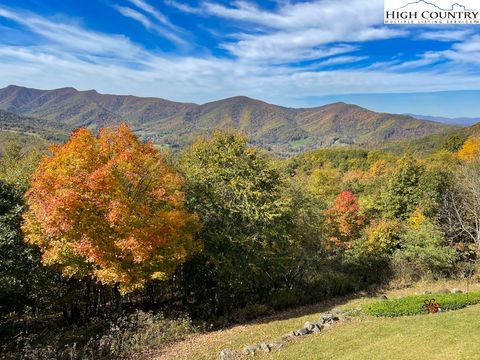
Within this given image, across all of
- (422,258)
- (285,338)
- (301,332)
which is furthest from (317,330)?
(422,258)

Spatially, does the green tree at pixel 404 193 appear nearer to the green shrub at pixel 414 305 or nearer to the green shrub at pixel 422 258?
the green shrub at pixel 422 258

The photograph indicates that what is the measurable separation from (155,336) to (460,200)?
123 ft

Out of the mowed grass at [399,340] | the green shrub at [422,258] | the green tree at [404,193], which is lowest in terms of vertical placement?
the green shrub at [422,258]

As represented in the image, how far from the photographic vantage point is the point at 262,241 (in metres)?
26.2

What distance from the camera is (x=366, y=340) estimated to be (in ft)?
54.7

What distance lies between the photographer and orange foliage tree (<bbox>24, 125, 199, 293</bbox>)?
17734 mm

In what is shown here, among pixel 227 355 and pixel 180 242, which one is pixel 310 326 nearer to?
pixel 227 355

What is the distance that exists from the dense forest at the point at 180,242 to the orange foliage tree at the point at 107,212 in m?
0.07

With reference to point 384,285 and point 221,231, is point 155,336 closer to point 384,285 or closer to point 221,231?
point 221,231

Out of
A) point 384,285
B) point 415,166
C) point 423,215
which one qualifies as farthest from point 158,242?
point 415,166

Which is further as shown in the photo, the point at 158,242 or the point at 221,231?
the point at 221,231

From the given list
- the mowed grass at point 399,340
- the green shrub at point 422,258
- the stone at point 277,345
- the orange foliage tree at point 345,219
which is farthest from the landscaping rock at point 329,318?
the orange foliage tree at point 345,219

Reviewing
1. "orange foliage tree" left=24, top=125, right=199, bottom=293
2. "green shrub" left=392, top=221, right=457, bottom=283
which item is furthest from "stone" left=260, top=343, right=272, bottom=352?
"green shrub" left=392, top=221, right=457, bottom=283

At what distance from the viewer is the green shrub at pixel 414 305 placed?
20688mm
